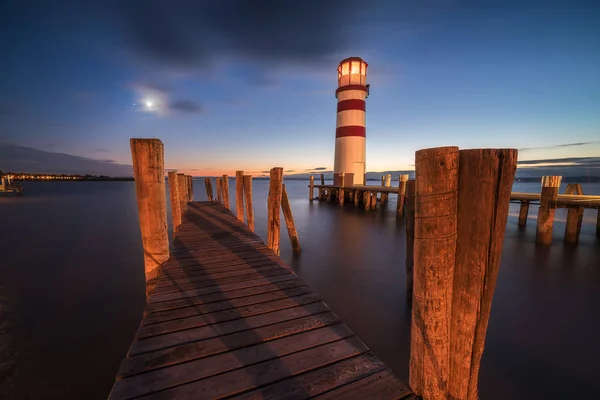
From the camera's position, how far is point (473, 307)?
5.60 feet

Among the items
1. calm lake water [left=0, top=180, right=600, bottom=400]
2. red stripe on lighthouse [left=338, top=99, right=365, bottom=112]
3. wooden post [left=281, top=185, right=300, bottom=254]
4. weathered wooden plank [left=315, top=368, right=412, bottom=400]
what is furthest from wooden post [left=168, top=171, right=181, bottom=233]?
red stripe on lighthouse [left=338, top=99, right=365, bottom=112]

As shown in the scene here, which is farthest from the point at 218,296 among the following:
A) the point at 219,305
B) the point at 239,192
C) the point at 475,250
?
the point at 239,192

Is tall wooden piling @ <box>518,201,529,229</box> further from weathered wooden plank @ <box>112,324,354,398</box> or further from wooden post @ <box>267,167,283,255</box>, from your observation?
weathered wooden plank @ <box>112,324,354,398</box>

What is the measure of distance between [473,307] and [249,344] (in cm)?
183

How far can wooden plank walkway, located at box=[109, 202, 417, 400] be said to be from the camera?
5.77 feet

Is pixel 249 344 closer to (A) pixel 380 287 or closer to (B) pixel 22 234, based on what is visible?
(A) pixel 380 287

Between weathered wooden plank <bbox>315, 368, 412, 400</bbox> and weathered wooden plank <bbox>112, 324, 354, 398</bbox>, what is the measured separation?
1.55 feet

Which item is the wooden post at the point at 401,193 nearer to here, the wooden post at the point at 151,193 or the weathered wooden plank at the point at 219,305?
the weathered wooden plank at the point at 219,305

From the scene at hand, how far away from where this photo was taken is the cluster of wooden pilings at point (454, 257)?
156 cm

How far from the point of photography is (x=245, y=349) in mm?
2164

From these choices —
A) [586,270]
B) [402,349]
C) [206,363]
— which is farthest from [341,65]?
[206,363]

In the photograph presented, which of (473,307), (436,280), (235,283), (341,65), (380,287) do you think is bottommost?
(380,287)

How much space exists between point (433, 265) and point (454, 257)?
0.17 meters

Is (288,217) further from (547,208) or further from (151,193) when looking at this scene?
(547,208)
